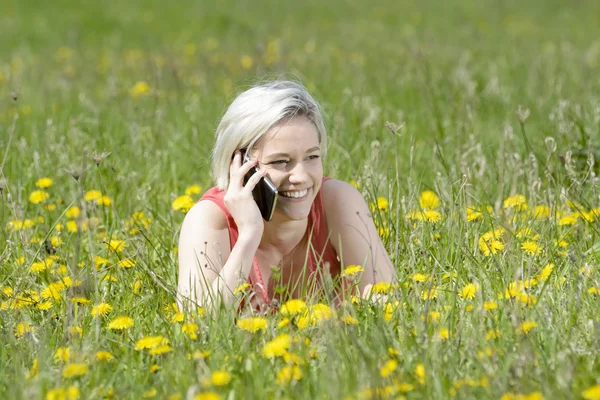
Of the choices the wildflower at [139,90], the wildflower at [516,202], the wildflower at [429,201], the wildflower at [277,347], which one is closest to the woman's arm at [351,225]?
the wildflower at [429,201]

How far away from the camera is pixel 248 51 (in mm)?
8406

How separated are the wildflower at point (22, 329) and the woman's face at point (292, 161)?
88 cm

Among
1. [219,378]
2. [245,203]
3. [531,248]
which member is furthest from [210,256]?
[531,248]

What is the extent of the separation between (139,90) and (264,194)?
→ 3377 millimetres

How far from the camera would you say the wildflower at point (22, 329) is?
8.16ft

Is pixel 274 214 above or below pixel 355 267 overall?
above

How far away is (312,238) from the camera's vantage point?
3170 millimetres

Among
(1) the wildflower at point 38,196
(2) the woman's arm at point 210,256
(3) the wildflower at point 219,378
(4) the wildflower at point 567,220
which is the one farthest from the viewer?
(1) the wildflower at point 38,196

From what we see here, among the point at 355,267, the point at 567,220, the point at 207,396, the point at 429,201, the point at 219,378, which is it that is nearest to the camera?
the point at 207,396

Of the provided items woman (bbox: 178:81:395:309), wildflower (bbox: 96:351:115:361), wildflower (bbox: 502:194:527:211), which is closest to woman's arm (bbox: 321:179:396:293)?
woman (bbox: 178:81:395:309)

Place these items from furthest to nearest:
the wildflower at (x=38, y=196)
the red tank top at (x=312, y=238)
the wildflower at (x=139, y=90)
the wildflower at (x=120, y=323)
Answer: the wildflower at (x=139, y=90) < the wildflower at (x=38, y=196) < the red tank top at (x=312, y=238) < the wildflower at (x=120, y=323)

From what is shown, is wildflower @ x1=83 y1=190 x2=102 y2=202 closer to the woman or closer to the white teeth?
the woman

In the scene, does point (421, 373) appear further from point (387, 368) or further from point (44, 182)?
point (44, 182)

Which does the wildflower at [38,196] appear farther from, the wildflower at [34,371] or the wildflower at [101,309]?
the wildflower at [34,371]
